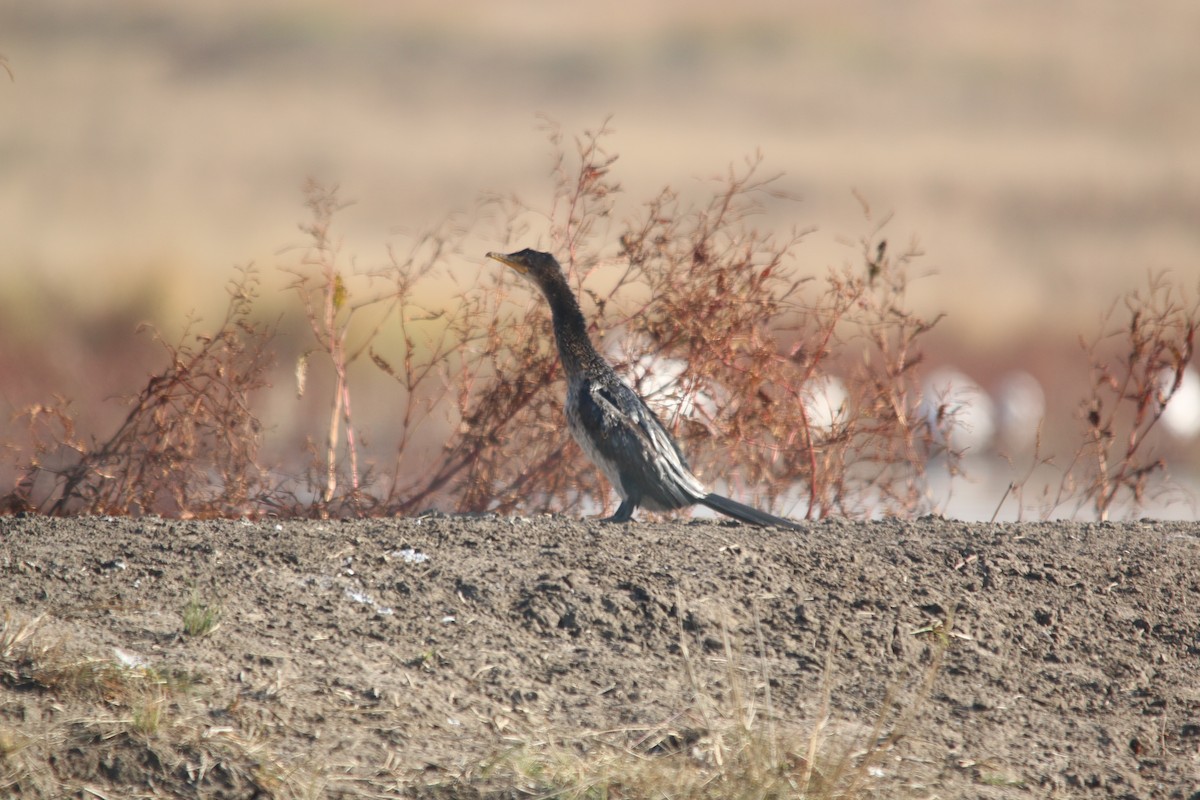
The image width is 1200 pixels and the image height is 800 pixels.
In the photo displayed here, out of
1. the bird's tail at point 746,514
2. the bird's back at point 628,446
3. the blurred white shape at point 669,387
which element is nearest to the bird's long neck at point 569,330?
the bird's back at point 628,446

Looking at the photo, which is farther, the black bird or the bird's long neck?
the bird's long neck

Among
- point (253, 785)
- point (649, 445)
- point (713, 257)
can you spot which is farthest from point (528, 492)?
point (253, 785)

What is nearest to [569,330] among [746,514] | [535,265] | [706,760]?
[535,265]

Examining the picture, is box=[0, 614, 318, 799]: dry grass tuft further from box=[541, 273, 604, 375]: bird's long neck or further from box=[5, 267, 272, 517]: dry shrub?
box=[541, 273, 604, 375]: bird's long neck

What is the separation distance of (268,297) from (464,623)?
1199cm

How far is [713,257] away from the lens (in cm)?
616

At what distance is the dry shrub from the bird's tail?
202cm

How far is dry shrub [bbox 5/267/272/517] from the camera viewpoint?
5805 millimetres

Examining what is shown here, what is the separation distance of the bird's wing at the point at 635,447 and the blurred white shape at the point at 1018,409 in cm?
1048

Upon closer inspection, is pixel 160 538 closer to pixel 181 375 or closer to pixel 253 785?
pixel 181 375

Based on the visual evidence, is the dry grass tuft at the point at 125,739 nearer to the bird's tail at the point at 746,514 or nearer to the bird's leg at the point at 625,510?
the bird's leg at the point at 625,510

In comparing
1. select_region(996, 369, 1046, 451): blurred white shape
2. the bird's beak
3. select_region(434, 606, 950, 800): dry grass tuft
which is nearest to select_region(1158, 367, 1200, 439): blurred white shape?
select_region(996, 369, 1046, 451): blurred white shape

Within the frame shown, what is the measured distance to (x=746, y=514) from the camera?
18.2ft

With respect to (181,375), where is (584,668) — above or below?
below
